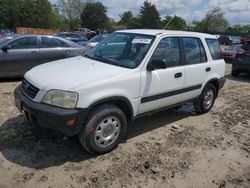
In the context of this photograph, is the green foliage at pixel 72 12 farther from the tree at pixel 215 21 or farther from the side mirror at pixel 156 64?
the side mirror at pixel 156 64

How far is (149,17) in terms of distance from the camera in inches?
2662

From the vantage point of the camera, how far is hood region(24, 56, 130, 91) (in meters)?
3.67

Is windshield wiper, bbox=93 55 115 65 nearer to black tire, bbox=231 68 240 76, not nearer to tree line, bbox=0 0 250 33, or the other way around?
black tire, bbox=231 68 240 76

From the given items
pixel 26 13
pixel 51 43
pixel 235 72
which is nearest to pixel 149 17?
pixel 26 13

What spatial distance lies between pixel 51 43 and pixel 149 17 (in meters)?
62.0

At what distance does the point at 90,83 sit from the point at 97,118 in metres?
0.49

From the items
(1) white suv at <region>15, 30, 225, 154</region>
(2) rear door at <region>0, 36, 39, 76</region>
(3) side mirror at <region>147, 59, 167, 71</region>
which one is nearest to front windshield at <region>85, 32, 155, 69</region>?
(1) white suv at <region>15, 30, 225, 154</region>

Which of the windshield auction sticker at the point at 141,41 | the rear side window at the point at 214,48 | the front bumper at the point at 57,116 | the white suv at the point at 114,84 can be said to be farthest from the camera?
the rear side window at the point at 214,48

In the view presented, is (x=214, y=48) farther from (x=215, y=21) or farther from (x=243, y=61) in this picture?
(x=215, y=21)

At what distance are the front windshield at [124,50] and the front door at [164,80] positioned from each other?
0.20m

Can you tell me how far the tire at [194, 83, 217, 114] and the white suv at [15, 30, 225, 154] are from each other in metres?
0.19

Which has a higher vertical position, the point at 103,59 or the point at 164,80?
the point at 103,59

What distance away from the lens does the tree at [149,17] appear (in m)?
67.1

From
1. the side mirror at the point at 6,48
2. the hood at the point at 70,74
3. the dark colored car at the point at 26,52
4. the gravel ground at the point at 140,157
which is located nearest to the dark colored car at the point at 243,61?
the gravel ground at the point at 140,157
